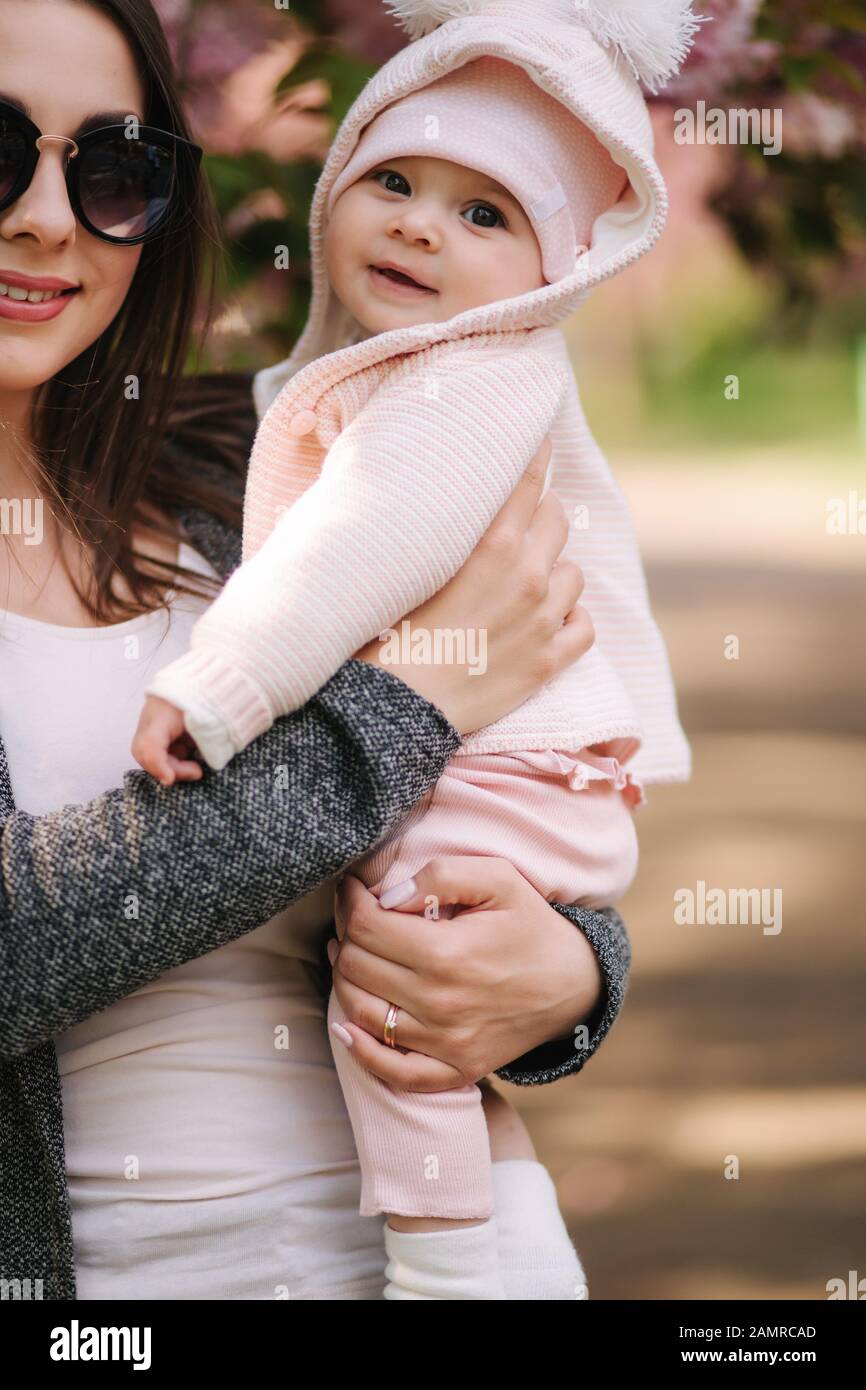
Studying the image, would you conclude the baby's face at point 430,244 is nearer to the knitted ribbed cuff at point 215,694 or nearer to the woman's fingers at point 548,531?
the woman's fingers at point 548,531

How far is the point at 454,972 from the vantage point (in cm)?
158

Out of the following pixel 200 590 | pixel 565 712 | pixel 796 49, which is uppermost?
pixel 796 49

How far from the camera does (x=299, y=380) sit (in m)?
1.71

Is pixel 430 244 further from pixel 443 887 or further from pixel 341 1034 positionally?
pixel 341 1034

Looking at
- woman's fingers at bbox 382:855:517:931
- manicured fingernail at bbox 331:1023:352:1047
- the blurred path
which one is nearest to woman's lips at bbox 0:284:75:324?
woman's fingers at bbox 382:855:517:931

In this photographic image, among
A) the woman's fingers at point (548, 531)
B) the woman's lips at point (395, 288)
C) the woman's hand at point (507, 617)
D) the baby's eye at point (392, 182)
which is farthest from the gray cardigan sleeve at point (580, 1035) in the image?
the baby's eye at point (392, 182)

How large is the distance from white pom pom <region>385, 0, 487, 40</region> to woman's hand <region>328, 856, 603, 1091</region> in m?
1.00

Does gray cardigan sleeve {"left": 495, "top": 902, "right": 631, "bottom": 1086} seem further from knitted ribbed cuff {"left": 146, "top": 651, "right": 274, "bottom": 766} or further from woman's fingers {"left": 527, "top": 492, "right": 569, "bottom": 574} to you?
knitted ribbed cuff {"left": 146, "top": 651, "right": 274, "bottom": 766}

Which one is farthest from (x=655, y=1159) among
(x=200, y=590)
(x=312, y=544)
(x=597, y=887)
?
(x=312, y=544)

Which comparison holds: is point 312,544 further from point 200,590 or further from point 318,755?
point 200,590

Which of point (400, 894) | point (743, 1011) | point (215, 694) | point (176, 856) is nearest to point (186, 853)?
point (176, 856)

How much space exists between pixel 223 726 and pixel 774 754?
514cm

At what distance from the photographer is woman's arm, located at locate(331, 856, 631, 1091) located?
5.19 ft

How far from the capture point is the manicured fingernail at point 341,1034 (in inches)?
62.6
